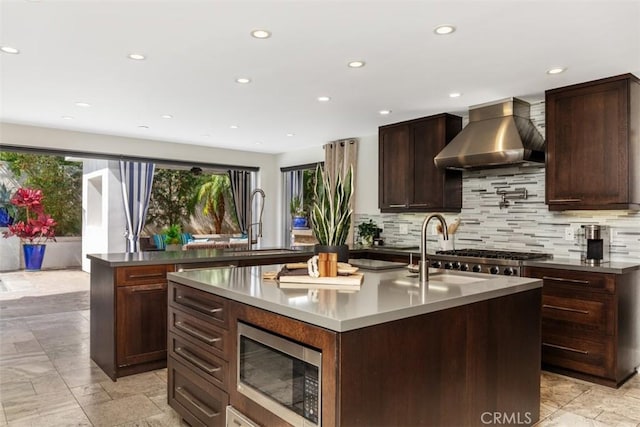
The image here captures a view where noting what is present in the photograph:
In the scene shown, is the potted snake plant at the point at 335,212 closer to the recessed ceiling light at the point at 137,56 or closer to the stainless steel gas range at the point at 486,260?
the recessed ceiling light at the point at 137,56

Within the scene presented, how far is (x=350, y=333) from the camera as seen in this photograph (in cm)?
140

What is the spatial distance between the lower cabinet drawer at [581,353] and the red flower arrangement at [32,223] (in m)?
10.1

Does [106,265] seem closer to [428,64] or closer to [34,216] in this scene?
[428,64]

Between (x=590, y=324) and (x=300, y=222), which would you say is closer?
(x=590, y=324)

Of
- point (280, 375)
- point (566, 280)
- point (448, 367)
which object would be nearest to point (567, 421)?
point (566, 280)

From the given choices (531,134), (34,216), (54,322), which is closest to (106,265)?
(54,322)

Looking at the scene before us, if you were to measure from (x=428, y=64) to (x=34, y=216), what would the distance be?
10.4 meters

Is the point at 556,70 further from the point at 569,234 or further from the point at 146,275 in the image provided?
→ the point at 146,275

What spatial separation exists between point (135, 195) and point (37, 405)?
5110mm

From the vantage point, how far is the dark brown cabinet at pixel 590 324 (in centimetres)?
316

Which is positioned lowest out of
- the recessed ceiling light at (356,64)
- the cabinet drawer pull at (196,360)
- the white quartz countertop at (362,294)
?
the cabinet drawer pull at (196,360)

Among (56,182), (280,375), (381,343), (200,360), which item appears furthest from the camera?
(56,182)

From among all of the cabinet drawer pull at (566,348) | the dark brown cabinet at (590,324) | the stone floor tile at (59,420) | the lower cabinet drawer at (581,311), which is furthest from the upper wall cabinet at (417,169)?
the stone floor tile at (59,420)

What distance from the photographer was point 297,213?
7.78 meters
